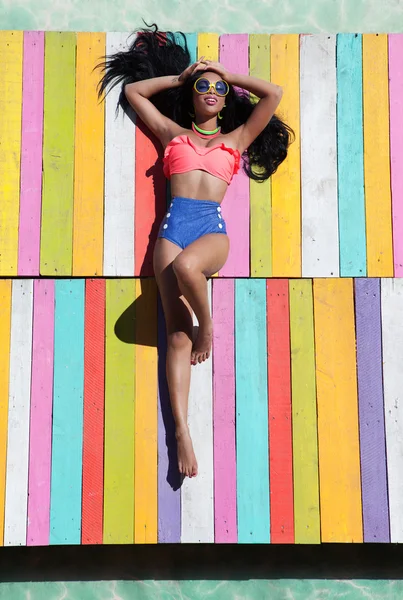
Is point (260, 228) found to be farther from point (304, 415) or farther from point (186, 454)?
point (186, 454)

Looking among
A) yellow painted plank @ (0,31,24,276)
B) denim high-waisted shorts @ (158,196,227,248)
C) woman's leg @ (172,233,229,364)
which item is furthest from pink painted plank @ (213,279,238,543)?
yellow painted plank @ (0,31,24,276)

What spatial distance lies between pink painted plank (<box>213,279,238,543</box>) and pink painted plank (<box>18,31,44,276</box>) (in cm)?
84

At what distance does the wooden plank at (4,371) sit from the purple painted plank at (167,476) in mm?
658

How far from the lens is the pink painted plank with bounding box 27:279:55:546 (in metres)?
3.50

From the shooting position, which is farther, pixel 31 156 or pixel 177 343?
pixel 31 156

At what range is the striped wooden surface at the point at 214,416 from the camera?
11.5 feet

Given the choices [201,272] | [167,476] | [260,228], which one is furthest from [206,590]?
[260,228]

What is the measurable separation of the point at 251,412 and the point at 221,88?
1416 millimetres

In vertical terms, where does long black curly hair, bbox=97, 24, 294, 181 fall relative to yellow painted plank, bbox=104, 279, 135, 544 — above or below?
above

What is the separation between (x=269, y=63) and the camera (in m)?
3.82

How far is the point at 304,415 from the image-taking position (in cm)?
357

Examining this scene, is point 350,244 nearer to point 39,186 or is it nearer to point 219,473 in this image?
point 219,473

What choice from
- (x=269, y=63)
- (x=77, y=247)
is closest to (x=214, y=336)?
(x=77, y=247)

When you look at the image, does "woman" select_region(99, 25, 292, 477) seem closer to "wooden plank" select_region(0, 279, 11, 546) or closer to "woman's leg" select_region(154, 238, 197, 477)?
"woman's leg" select_region(154, 238, 197, 477)
